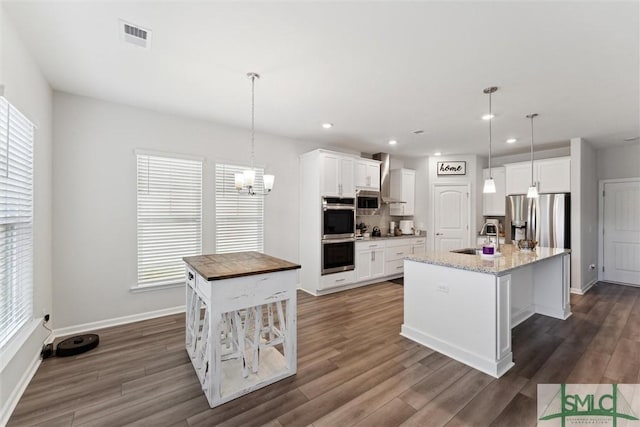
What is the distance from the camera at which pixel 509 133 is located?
4.54 metres

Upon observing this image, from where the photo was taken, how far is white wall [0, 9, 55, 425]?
1.91m

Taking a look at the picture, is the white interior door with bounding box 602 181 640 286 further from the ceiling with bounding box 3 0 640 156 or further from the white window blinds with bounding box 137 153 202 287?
the white window blinds with bounding box 137 153 202 287

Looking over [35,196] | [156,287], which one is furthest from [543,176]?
[35,196]

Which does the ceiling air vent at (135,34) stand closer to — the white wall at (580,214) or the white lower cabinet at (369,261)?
the white lower cabinet at (369,261)

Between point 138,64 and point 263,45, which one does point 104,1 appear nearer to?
point 138,64

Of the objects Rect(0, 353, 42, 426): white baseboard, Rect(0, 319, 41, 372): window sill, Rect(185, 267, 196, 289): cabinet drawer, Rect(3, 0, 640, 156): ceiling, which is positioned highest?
A: Rect(3, 0, 640, 156): ceiling

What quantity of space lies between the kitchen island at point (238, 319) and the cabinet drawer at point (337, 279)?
79.7 inches

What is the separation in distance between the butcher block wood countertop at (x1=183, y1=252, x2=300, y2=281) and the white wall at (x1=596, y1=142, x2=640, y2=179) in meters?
6.68

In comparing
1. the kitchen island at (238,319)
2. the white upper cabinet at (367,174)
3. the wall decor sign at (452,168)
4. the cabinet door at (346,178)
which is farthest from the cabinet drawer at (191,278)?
the wall decor sign at (452,168)

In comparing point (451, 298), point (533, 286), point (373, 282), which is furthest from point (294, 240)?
point (533, 286)

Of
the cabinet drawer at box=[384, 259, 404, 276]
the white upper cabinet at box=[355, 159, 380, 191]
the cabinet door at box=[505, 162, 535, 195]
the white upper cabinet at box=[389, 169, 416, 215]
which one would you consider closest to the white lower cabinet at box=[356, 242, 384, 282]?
the cabinet drawer at box=[384, 259, 404, 276]

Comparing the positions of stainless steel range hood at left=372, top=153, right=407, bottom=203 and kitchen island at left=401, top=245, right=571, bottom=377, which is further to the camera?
stainless steel range hood at left=372, top=153, right=407, bottom=203

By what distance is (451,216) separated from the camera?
620 centimetres

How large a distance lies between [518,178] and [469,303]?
4068 mm
